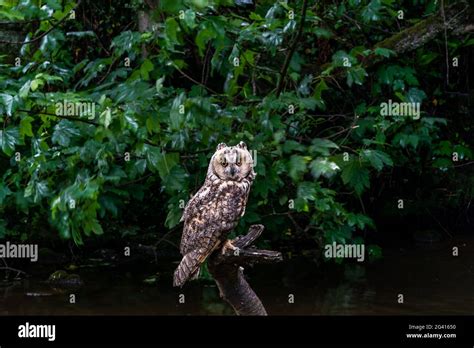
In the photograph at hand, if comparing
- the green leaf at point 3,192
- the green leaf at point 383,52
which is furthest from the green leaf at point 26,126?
the green leaf at point 383,52

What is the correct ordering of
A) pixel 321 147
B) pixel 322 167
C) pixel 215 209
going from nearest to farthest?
pixel 215 209 < pixel 322 167 < pixel 321 147

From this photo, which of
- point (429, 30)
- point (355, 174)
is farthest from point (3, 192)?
point (429, 30)

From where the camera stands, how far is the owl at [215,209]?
4.77 meters

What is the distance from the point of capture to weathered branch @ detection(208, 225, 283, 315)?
14.9 feet

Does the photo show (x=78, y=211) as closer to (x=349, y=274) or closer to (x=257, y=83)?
(x=257, y=83)

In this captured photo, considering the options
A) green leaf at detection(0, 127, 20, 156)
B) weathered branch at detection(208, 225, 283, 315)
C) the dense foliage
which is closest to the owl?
weathered branch at detection(208, 225, 283, 315)

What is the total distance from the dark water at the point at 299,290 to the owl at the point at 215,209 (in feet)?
10.7

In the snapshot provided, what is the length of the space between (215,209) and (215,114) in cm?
191

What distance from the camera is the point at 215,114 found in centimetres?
673

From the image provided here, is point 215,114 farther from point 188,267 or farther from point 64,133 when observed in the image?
point 188,267

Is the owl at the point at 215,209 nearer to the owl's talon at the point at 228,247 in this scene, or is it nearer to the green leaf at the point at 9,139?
the owl's talon at the point at 228,247

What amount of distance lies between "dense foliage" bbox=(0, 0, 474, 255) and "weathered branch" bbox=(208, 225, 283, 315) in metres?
1.26

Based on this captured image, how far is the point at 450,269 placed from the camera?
32.2ft

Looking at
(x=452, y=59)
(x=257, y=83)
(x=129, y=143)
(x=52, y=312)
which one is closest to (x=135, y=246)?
(x=52, y=312)
